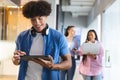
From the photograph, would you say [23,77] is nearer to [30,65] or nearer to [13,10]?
[30,65]

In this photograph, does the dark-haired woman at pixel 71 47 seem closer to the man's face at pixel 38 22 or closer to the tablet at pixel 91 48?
the tablet at pixel 91 48

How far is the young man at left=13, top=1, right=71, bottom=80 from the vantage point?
2129mm

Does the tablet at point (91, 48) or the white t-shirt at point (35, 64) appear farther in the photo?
the tablet at point (91, 48)

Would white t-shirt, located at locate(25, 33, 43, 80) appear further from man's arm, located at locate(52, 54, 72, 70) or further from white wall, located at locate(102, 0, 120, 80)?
white wall, located at locate(102, 0, 120, 80)

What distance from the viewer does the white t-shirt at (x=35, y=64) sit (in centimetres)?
213

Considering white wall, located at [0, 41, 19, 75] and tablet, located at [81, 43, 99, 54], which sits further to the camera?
white wall, located at [0, 41, 19, 75]

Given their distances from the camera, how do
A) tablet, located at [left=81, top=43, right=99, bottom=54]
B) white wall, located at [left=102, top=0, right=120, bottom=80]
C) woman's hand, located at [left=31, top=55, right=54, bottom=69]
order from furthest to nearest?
white wall, located at [left=102, top=0, right=120, bottom=80], tablet, located at [left=81, top=43, right=99, bottom=54], woman's hand, located at [left=31, top=55, right=54, bottom=69]

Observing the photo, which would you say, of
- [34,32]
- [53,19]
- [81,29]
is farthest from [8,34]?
[81,29]

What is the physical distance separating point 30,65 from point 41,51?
0.13 meters

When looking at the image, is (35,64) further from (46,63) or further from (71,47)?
(71,47)

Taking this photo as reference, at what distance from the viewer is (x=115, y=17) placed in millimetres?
9352

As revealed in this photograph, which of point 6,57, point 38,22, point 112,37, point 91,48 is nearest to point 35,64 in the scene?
point 38,22

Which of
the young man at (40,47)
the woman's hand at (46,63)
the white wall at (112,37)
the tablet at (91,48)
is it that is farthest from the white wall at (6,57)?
the woman's hand at (46,63)

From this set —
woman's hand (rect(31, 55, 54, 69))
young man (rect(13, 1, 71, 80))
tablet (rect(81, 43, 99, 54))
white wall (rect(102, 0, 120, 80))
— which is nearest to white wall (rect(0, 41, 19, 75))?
tablet (rect(81, 43, 99, 54))
